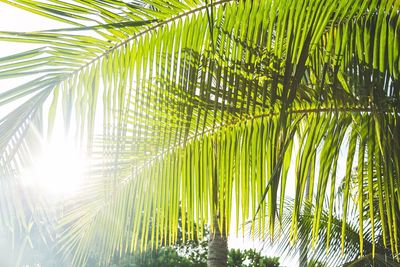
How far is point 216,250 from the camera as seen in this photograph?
614 cm

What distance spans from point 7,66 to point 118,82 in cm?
30

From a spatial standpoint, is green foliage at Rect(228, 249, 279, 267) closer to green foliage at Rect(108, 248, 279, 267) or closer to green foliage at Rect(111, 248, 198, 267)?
green foliage at Rect(108, 248, 279, 267)

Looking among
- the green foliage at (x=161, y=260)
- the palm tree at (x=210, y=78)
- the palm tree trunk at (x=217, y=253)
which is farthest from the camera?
the green foliage at (x=161, y=260)

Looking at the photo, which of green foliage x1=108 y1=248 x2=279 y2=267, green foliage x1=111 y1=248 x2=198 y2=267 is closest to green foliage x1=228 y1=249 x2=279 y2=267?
green foliage x1=108 y1=248 x2=279 y2=267

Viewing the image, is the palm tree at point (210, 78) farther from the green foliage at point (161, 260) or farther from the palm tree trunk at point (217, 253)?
the green foliage at point (161, 260)

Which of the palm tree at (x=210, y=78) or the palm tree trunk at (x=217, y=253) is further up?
the palm tree at (x=210, y=78)

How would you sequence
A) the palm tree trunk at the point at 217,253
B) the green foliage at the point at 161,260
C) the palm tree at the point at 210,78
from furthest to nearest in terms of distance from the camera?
1. the green foliage at the point at 161,260
2. the palm tree trunk at the point at 217,253
3. the palm tree at the point at 210,78

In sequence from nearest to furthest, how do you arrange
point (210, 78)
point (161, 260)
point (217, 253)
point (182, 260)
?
1. point (210, 78)
2. point (217, 253)
3. point (161, 260)
4. point (182, 260)

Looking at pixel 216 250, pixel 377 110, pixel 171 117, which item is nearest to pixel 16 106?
pixel 171 117

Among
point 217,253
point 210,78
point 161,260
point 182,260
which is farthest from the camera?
point 182,260

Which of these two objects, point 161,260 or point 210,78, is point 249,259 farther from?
point 210,78

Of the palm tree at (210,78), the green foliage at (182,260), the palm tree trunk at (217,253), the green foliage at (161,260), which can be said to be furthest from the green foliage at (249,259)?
the palm tree at (210,78)

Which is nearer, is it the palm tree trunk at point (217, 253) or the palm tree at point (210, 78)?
the palm tree at point (210, 78)

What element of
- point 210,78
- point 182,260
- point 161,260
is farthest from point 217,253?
point 182,260
